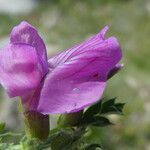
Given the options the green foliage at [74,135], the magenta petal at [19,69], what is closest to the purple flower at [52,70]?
the magenta petal at [19,69]

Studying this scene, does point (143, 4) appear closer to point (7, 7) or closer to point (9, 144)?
point (7, 7)

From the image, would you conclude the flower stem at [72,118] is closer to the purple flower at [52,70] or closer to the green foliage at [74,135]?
the green foliage at [74,135]

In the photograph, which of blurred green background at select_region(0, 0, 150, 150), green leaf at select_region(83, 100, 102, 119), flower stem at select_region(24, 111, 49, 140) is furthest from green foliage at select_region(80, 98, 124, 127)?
blurred green background at select_region(0, 0, 150, 150)

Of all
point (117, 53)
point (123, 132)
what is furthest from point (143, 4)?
point (117, 53)

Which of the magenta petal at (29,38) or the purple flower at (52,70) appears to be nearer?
the purple flower at (52,70)

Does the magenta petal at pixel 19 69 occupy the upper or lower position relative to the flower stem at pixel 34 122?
upper

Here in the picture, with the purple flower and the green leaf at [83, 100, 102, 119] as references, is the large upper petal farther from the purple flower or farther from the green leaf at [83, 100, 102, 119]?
the green leaf at [83, 100, 102, 119]

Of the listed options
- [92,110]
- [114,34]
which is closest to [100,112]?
[92,110]
